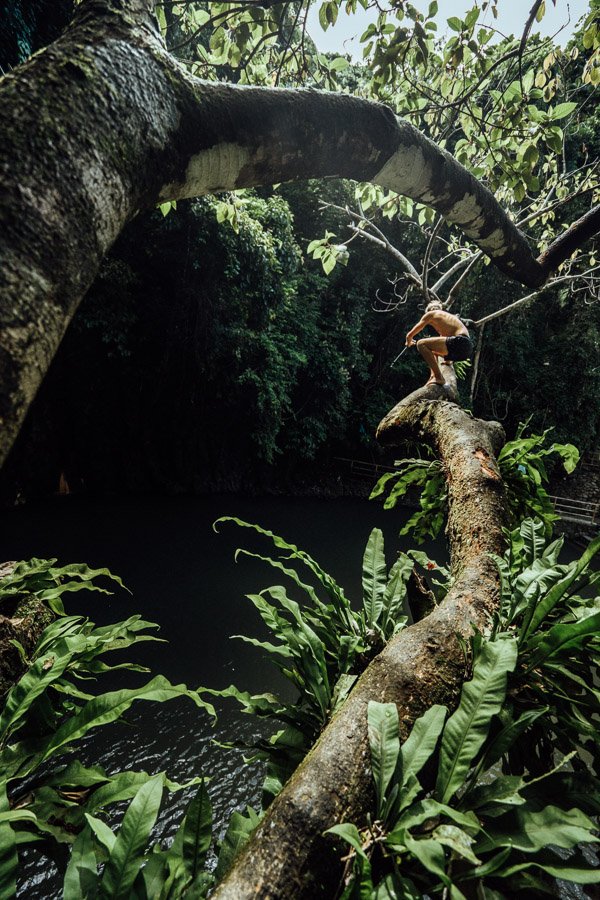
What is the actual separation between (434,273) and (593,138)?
5305mm

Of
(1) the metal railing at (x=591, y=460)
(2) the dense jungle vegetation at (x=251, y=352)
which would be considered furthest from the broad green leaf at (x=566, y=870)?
(1) the metal railing at (x=591, y=460)

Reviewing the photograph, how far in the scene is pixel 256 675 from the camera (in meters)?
4.75

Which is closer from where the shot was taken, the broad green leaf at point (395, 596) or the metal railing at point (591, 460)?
the broad green leaf at point (395, 596)

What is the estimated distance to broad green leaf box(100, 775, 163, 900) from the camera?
2.90 feet

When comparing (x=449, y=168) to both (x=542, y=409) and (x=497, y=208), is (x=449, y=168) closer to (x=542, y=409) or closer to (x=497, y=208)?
(x=497, y=208)

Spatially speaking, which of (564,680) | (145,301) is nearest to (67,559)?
(145,301)

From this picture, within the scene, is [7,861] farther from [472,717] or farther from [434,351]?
[434,351]

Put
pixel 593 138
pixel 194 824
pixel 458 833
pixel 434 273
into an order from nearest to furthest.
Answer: pixel 458 833 < pixel 194 824 < pixel 593 138 < pixel 434 273

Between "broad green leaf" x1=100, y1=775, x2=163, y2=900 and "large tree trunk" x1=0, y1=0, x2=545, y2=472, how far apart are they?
1016 mm

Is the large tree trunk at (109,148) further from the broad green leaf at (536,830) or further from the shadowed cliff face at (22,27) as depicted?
the shadowed cliff face at (22,27)

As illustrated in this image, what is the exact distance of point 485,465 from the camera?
165cm

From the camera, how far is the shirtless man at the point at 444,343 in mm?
2564

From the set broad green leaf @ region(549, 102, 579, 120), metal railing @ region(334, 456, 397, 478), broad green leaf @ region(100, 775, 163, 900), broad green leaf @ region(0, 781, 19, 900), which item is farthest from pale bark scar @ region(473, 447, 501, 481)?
metal railing @ region(334, 456, 397, 478)

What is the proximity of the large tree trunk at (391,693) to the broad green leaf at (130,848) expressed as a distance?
37cm
